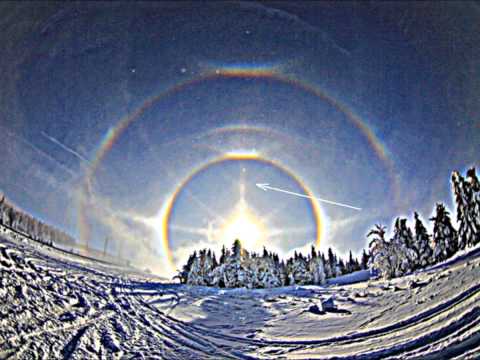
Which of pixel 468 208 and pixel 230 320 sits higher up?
pixel 468 208

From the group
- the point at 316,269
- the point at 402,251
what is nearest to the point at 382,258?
the point at 402,251

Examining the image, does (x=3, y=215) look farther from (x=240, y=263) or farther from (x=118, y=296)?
(x=240, y=263)

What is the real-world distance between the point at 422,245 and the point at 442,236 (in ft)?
2.66

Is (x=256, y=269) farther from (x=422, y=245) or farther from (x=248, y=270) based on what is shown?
(x=422, y=245)

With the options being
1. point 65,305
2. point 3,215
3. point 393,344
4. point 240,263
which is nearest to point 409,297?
point 393,344

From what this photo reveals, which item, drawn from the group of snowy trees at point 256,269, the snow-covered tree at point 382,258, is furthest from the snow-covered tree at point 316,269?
the snow-covered tree at point 382,258

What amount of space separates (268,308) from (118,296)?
187 inches

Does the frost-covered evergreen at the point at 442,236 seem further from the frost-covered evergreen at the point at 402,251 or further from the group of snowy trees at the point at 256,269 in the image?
the group of snowy trees at the point at 256,269

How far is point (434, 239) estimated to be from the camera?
1165 centimetres

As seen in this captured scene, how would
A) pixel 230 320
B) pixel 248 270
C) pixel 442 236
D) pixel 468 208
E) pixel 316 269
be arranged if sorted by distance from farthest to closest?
pixel 316 269 < pixel 248 270 < pixel 442 236 < pixel 468 208 < pixel 230 320

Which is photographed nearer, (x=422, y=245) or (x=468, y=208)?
(x=468, y=208)

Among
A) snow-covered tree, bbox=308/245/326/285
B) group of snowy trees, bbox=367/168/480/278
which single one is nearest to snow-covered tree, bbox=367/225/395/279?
group of snowy trees, bbox=367/168/480/278

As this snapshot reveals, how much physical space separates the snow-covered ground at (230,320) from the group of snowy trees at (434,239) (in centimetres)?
137

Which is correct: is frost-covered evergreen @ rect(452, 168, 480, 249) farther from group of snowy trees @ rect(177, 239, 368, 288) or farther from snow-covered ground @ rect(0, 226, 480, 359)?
group of snowy trees @ rect(177, 239, 368, 288)
